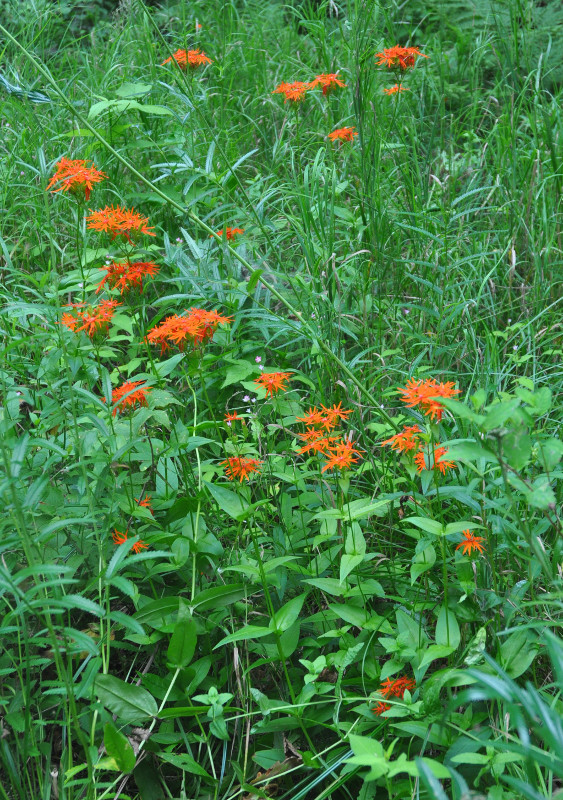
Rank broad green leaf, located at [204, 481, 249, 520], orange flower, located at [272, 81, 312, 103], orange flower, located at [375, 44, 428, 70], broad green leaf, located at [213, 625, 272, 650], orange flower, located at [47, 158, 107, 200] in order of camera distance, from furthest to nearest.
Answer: orange flower, located at [272, 81, 312, 103] → orange flower, located at [375, 44, 428, 70] → orange flower, located at [47, 158, 107, 200] → broad green leaf, located at [204, 481, 249, 520] → broad green leaf, located at [213, 625, 272, 650]

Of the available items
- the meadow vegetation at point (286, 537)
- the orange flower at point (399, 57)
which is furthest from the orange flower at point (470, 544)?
the orange flower at point (399, 57)

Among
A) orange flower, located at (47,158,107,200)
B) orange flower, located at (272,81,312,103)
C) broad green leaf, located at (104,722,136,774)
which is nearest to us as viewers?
broad green leaf, located at (104,722,136,774)

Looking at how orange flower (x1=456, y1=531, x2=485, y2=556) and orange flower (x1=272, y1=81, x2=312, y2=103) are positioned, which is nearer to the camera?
orange flower (x1=456, y1=531, x2=485, y2=556)

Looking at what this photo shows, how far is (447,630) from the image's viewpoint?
1.36 metres

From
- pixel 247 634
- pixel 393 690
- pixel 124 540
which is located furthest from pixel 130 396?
pixel 393 690

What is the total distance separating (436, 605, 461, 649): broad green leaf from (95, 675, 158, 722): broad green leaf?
0.53 meters

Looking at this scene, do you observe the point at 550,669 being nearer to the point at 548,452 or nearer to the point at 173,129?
the point at 548,452

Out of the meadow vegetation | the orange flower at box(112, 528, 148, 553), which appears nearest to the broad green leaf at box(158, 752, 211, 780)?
the meadow vegetation

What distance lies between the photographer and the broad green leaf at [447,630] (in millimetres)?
1365

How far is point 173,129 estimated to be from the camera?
2877 millimetres

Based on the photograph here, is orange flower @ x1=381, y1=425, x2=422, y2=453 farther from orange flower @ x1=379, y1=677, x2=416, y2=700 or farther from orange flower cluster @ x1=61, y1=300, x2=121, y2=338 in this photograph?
orange flower cluster @ x1=61, y1=300, x2=121, y2=338

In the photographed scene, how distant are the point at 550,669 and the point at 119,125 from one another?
215 cm

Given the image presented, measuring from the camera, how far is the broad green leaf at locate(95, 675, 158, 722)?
4.67ft

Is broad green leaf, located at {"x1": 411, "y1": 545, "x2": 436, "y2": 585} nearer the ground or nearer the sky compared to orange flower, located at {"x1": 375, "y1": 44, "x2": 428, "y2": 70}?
nearer the ground
